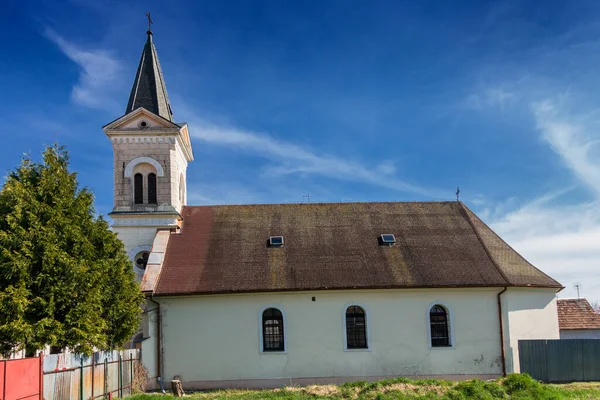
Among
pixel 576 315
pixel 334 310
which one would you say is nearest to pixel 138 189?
pixel 334 310

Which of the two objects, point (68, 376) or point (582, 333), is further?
point (582, 333)

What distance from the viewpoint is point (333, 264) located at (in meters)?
26.6

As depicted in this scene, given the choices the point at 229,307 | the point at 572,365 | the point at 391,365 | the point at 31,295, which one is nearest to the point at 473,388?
the point at 391,365

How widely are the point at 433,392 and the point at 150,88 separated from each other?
21193 mm

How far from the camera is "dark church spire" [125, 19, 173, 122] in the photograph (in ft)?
101

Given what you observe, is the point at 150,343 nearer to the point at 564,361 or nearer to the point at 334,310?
the point at 334,310

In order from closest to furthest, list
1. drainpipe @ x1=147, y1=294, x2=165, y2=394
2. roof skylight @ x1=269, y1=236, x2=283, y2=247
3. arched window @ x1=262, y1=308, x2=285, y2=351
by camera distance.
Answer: drainpipe @ x1=147, y1=294, x2=165, y2=394, arched window @ x1=262, y1=308, x2=285, y2=351, roof skylight @ x1=269, y1=236, x2=283, y2=247

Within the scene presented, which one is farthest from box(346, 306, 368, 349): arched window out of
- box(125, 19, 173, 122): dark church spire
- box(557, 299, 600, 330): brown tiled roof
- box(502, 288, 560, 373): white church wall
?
box(125, 19, 173, 122): dark church spire

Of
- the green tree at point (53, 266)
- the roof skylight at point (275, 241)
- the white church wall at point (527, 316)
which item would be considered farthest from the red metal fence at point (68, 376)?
the white church wall at point (527, 316)

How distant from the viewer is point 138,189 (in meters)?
30.2

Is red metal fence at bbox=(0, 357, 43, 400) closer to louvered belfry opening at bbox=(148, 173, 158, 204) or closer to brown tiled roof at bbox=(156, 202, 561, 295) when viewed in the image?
brown tiled roof at bbox=(156, 202, 561, 295)

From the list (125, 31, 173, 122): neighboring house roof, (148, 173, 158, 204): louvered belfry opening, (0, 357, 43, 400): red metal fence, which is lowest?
(0, 357, 43, 400): red metal fence

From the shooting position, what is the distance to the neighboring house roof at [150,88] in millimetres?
30781

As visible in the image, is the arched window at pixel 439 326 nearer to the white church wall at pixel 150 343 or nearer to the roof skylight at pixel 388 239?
the roof skylight at pixel 388 239
